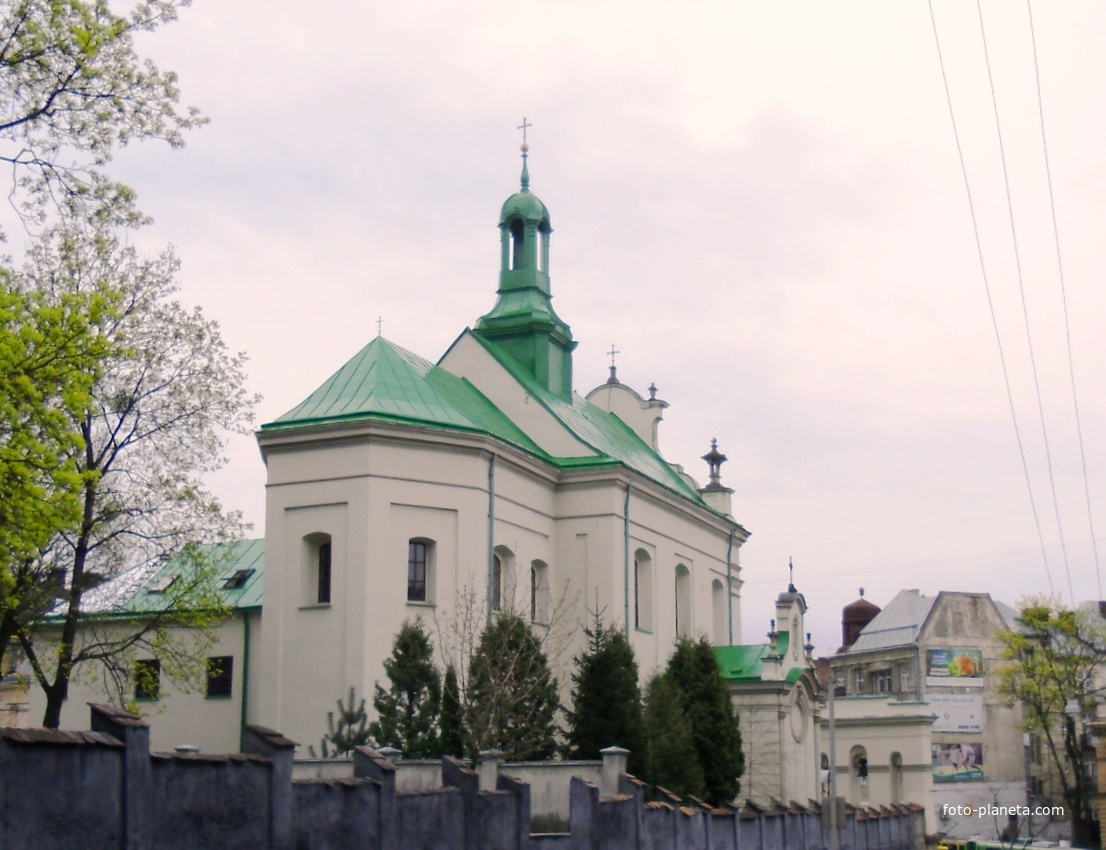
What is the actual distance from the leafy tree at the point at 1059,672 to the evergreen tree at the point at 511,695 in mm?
39065

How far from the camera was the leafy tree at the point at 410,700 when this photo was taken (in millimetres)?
29203

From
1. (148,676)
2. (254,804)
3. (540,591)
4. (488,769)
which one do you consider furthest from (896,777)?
(254,804)

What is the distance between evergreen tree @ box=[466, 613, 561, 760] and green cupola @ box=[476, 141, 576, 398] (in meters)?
12.4

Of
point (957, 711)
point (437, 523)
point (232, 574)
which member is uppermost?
point (437, 523)

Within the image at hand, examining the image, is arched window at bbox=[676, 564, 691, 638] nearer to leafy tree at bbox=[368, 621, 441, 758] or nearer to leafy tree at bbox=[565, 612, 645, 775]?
leafy tree at bbox=[565, 612, 645, 775]

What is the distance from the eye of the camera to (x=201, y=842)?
15.1m

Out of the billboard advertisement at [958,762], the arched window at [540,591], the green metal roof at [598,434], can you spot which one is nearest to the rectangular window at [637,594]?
the green metal roof at [598,434]

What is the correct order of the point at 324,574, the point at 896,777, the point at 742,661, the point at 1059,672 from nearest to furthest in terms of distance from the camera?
the point at 324,574, the point at 742,661, the point at 896,777, the point at 1059,672

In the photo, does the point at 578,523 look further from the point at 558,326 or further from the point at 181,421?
the point at 181,421

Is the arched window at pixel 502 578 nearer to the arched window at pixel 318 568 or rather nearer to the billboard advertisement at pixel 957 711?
the arched window at pixel 318 568

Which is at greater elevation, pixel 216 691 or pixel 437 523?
pixel 437 523

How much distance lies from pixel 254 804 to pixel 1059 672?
180ft

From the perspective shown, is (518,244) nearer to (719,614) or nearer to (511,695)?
(719,614)

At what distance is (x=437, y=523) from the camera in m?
32.6
